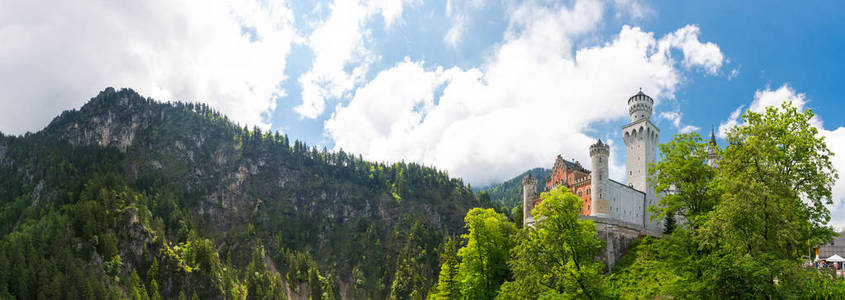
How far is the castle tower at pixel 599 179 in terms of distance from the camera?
64.8 m

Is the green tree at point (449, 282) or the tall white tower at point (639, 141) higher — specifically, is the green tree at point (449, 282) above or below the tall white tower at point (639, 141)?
below

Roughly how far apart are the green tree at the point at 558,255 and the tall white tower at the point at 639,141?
4277 centimetres

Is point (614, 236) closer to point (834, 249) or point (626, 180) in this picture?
point (626, 180)

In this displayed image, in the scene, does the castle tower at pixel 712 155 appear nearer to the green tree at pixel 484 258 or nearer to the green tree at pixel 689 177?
the green tree at pixel 689 177

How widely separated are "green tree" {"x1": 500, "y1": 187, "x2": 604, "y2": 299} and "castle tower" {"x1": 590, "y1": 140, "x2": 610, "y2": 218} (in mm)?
27798

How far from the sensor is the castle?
65.6 meters

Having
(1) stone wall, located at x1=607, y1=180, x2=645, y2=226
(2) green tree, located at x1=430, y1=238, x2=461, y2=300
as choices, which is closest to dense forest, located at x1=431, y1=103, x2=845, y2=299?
(2) green tree, located at x1=430, y1=238, x2=461, y2=300

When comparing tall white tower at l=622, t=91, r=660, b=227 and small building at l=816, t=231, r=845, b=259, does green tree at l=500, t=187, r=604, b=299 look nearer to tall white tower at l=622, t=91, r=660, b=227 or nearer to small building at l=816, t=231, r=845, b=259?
tall white tower at l=622, t=91, r=660, b=227

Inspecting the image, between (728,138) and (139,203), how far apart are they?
187 m

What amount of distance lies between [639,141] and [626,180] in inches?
273

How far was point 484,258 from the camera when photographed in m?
52.5

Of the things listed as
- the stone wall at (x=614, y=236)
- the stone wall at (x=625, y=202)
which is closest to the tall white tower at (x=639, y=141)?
the stone wall at (x=625, y=202)

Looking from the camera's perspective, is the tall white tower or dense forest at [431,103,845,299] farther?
the tall white tower

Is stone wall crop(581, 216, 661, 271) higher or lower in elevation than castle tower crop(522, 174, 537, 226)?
lower
